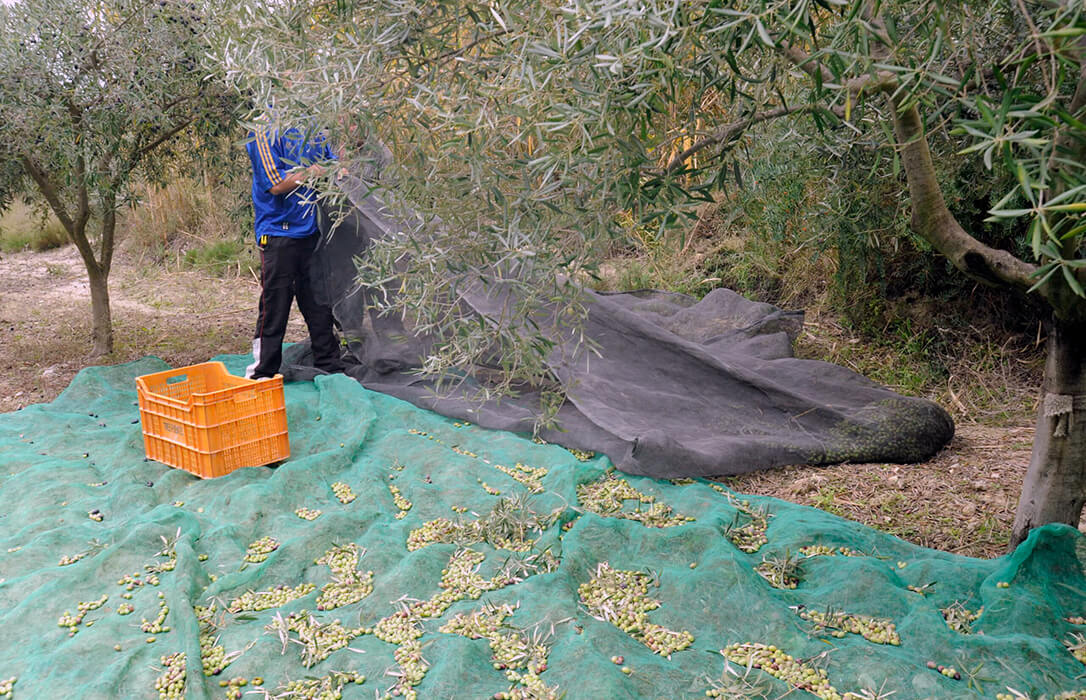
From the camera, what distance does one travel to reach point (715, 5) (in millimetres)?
1444

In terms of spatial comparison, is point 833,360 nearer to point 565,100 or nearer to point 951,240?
point 951,240

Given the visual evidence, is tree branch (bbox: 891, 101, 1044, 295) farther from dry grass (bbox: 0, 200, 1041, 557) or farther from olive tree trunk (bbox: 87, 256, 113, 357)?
olive tree trunk (bbox: 87, 256, 113, 357)

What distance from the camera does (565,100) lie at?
5.92 ft

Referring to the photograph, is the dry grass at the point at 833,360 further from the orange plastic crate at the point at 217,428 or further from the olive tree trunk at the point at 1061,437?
the orange plastic crate at the point at 217,428

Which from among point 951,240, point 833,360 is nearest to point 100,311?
point 833,360

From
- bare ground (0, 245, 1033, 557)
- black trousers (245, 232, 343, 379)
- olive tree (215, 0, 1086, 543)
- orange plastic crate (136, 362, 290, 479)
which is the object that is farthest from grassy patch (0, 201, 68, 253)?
olive tree (215, 0, 1086, 543)

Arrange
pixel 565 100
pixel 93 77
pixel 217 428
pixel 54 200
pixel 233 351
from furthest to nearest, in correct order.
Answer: pixel 233 351
pixel 54 200
pixel 93 77
pixel 217 428
pixel 565 100

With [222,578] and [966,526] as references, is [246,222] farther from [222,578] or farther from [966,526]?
[966,526]

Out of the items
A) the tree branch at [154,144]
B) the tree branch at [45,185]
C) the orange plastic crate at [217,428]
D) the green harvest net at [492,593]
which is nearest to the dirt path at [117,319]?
the tree branch at [45,185]

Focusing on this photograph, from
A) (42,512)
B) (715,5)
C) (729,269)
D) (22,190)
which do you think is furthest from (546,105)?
(22,190)

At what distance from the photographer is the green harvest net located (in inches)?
88.8

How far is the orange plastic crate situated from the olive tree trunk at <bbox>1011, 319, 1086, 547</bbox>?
318 centimetres

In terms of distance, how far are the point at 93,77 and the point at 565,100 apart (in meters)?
4.01

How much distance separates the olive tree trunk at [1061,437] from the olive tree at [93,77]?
4.29 metres
